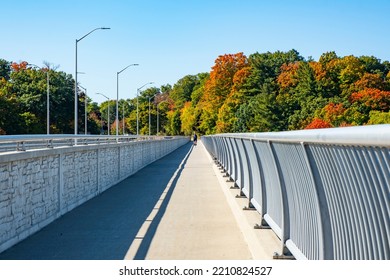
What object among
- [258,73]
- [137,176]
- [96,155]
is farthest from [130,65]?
[258,73]

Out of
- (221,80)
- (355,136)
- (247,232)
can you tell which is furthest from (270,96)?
(355,136)

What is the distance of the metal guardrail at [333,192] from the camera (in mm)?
3869

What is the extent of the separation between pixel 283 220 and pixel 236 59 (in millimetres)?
128581

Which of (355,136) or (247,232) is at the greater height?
(355,136)

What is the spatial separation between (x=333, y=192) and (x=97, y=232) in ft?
21.2

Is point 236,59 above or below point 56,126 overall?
above

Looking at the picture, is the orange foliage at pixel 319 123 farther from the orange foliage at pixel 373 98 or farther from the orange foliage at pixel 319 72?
the orange foliage at pixel 319 72

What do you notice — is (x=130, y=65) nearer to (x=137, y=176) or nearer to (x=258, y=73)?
Answer: (x=137, y=176)

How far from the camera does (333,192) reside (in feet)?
17.2

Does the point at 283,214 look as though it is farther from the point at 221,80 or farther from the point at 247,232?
the point at 221,80

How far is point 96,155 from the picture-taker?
1761 cm

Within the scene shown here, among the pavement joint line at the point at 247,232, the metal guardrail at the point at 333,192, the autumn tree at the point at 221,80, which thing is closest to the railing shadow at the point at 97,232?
the pavement joint line at the point at 247,232

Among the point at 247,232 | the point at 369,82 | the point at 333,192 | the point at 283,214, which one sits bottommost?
the point at 247,232

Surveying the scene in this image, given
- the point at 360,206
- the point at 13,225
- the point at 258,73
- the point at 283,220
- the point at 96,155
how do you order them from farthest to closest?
the point at 258,73 → the point at 96,155 → the point at 13,225 → the point at 283,220 → the point at 360,206
